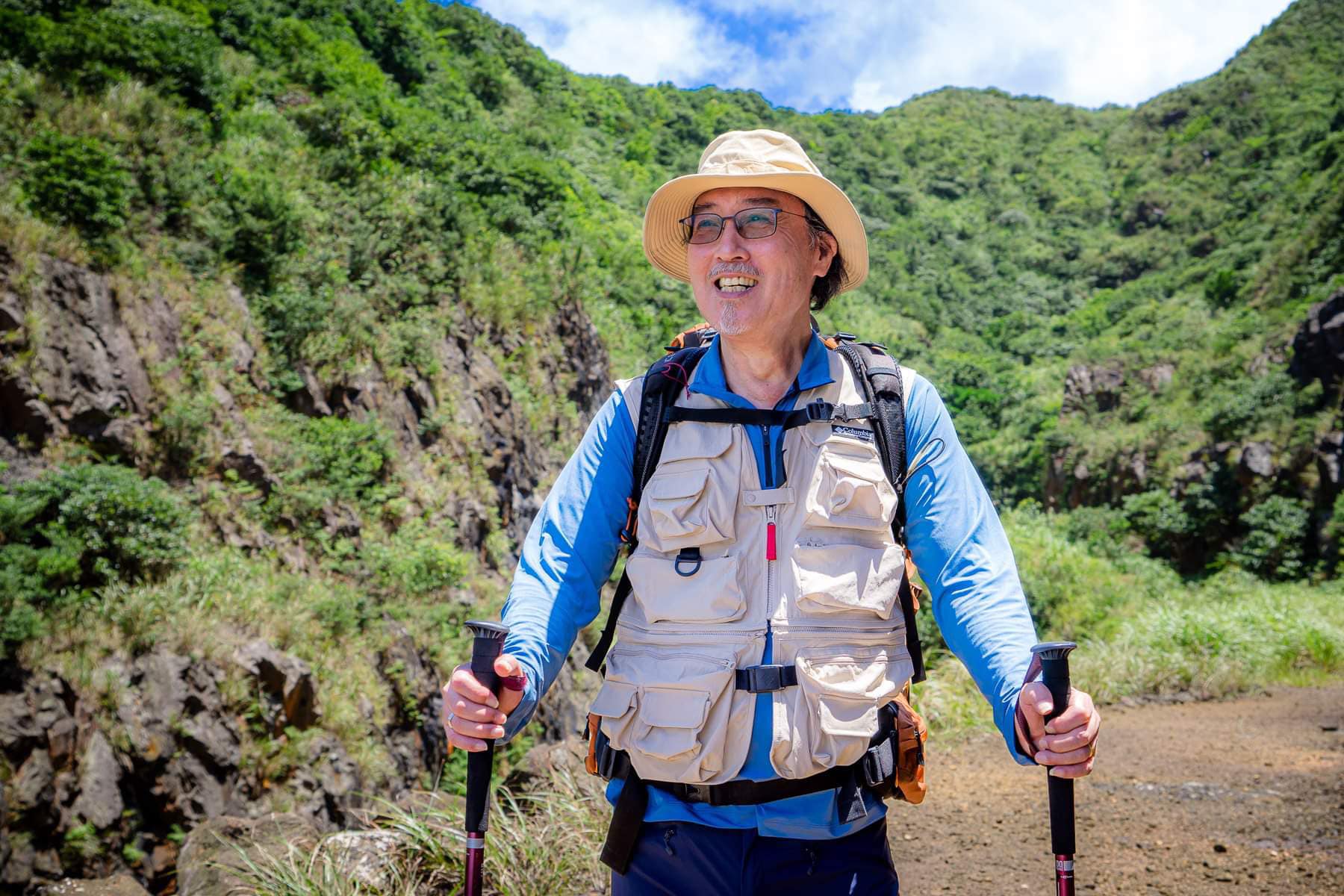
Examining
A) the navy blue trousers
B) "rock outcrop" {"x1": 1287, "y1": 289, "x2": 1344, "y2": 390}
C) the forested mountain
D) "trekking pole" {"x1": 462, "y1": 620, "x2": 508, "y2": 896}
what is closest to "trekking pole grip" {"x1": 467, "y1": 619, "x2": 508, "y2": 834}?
"trekking pole" {"x1": 462, "y1": 620, "x2": 508, "y2": 896}

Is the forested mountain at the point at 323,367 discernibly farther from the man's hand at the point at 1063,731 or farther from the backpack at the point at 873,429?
the man's hand at the point at 1063,731

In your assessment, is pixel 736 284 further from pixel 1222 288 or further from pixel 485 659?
pixel 1222 288

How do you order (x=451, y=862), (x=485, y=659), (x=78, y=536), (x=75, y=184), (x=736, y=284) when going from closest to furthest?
(x=485, y=659), (x=736, y=284), (x=451, y=862), (x=78, y=536), (x=75, y=184)

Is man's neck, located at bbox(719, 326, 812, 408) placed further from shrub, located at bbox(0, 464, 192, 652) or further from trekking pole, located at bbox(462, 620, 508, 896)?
shrub, located at bbox(0, 464, 192, 652)

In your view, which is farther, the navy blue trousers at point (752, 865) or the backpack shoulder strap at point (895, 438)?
the backpack shoulder strap at point (895, 438)

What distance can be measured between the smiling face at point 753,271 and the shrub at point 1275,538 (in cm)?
2998

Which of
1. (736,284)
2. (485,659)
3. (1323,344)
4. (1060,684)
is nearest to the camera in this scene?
(1060,684)

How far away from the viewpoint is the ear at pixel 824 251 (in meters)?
2.30

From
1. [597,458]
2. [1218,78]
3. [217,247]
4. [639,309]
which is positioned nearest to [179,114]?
[217,247]

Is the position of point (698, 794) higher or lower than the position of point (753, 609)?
lower

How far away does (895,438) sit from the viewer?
2.00 metres

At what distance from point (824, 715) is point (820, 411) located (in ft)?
2.10

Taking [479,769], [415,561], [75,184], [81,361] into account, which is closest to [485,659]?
[479,769]

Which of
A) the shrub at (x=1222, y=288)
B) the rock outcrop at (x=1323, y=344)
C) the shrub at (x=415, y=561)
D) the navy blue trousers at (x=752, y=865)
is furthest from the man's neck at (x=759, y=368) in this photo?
the shrub at (x=1222, y=288)
